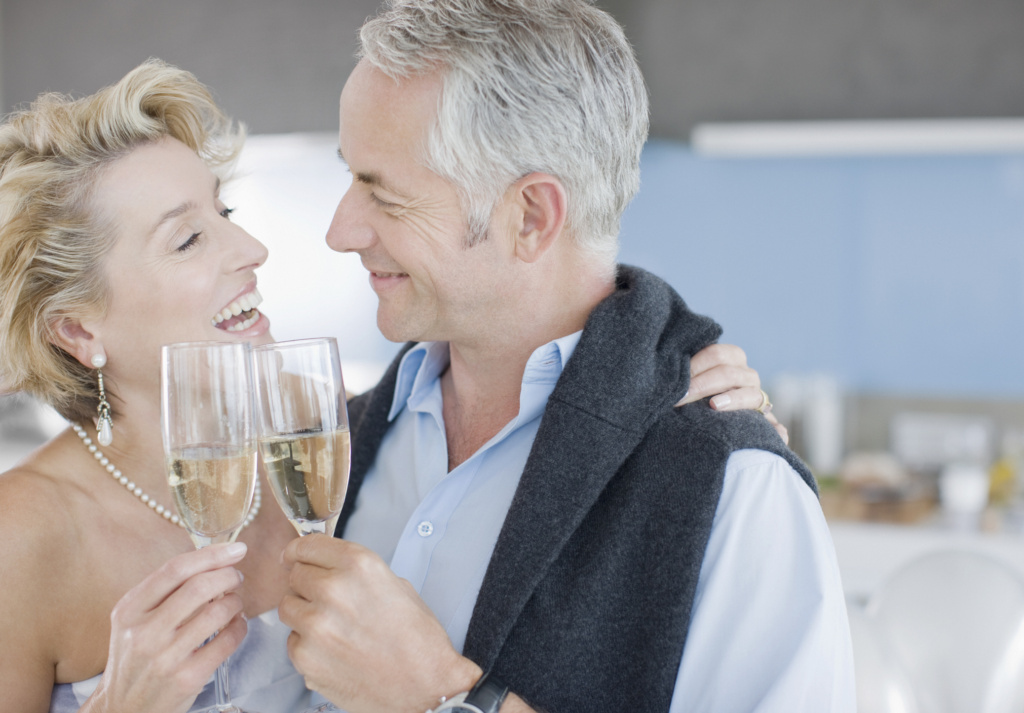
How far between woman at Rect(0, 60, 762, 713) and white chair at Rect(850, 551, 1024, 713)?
0.71 meters

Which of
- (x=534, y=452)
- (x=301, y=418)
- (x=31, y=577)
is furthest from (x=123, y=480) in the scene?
(x=534, y=452)

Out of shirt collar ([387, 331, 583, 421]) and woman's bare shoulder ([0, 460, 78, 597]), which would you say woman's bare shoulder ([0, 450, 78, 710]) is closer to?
woman's bare shoulder ([0, 460, 78, 597])

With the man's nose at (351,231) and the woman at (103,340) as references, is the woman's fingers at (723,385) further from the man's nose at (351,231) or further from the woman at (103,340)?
the man's nose at (351,231)

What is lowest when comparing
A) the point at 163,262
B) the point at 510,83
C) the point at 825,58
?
the point at 163,262

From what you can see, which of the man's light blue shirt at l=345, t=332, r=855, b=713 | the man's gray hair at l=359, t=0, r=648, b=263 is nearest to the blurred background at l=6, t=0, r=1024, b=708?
the man's light blue shirt at l=345, t=332, r=855, b=713

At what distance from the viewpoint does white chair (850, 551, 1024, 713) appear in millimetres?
1582

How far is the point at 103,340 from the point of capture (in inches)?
62.5

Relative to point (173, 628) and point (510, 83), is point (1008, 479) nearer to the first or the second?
point (510, 83)

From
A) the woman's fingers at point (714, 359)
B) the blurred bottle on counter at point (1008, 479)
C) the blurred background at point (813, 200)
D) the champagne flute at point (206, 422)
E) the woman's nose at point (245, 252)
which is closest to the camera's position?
the champagne flute at point (206, 422)

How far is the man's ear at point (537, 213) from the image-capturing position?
1.32m

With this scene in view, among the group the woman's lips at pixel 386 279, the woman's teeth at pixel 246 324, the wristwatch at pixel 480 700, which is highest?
the woman's lips at pixel 386 279

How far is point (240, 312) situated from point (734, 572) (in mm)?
1001

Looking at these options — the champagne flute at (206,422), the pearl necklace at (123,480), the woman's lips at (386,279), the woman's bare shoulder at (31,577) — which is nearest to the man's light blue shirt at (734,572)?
the woman's lips at (386,279)

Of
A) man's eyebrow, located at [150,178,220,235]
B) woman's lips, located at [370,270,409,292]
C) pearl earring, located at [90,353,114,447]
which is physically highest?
man's eyebrow, located at [150,178,220,235]
